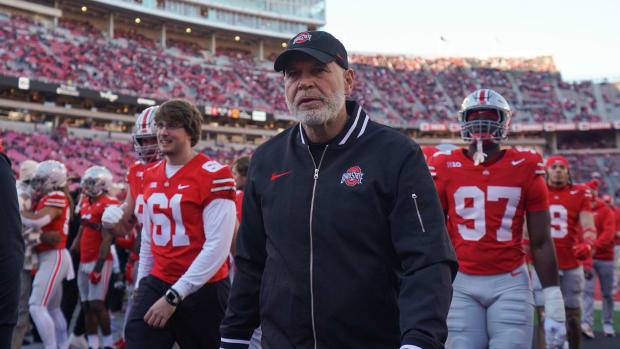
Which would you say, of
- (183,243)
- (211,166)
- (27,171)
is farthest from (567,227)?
(27,171)

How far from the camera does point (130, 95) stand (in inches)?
1499

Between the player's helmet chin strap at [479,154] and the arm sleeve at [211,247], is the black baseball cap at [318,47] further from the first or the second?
the player's helmet chin strap at [479,154]

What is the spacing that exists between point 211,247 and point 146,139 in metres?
1.90

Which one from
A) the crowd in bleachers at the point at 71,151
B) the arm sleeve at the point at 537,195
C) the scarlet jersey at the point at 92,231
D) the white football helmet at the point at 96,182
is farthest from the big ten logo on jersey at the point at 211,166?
the crowd in bleachers at the point at 71,151

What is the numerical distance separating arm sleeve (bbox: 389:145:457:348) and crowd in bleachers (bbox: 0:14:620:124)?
3716 cm

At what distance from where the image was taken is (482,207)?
12.2ft

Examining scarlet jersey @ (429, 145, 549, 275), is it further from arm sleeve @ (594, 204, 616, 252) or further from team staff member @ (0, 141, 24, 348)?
arm sleeve @ (594, 204, 616, 252)

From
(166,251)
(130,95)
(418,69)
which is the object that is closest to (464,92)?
(418,69)

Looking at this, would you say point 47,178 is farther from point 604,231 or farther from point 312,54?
point 604,231

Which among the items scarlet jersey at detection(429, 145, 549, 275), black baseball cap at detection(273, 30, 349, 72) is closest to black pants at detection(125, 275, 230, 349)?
scarlet jersey at detection(429, 145, 549, 275)

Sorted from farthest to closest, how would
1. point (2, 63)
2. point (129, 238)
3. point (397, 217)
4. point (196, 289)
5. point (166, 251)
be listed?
point (2, 63) < point (129, 238) < point (166, 251) < point (196, 289) < point (397, 217)

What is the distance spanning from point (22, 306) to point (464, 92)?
4852 centimetres

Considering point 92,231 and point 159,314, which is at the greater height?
point 92,231

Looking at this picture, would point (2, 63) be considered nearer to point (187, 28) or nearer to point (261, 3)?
point (187, 28)
